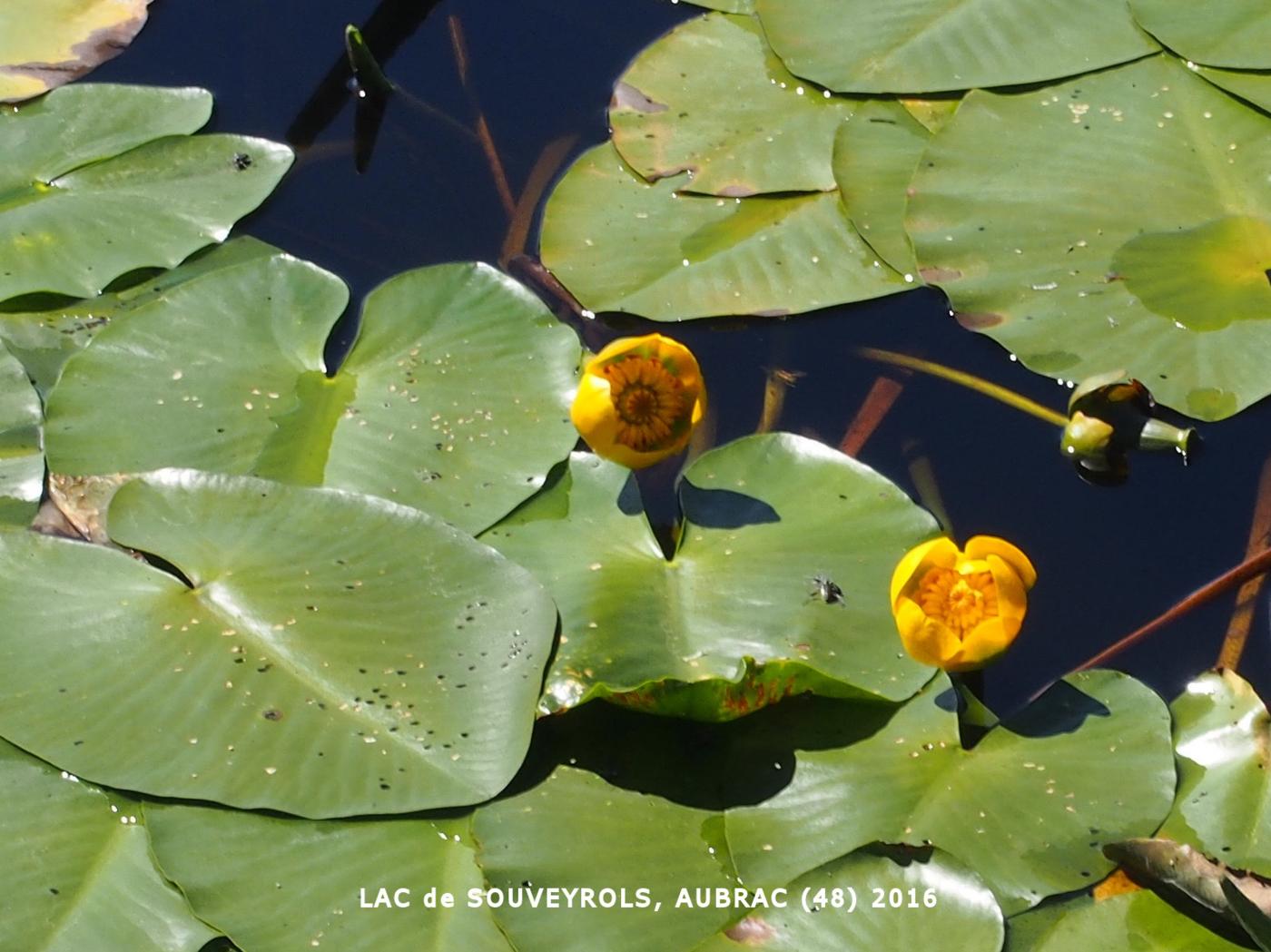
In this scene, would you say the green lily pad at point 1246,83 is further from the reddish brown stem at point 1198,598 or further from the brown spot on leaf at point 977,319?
the reddish brown stem at point 1198,598

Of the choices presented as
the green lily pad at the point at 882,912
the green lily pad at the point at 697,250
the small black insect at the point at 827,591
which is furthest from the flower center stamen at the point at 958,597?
the green lily pad at the point at 697,250

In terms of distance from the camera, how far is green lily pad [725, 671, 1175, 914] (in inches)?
54.6

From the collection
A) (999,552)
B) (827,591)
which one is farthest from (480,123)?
(999,552)

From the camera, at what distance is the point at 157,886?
4.67ft

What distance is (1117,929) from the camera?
1.33 metres

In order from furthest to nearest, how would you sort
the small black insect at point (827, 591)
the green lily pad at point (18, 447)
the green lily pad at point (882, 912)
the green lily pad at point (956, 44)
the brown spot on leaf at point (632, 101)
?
the brown spot on leaf at point (632, 101), the green lily pad at point (956, 44), the green lily pad at point (18, 447), the small black insect at point (827, 591), the green lily pad at point (882, 912)

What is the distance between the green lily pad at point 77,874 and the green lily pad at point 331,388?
49cm

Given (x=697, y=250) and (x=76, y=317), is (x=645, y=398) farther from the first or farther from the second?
(x=76, y=317)

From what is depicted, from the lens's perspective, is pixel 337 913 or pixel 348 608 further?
pixel 348 608

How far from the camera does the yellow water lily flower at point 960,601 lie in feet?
4.79

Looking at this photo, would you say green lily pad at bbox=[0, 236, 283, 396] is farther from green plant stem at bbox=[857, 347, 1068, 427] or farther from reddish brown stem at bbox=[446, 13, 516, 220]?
green plant stem at bbox=[857, 347, 1068, 427]

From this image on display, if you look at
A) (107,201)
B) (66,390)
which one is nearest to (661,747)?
(66,390)

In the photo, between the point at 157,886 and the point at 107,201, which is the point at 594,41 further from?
the point at 157,886

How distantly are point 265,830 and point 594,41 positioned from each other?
1.68 m
